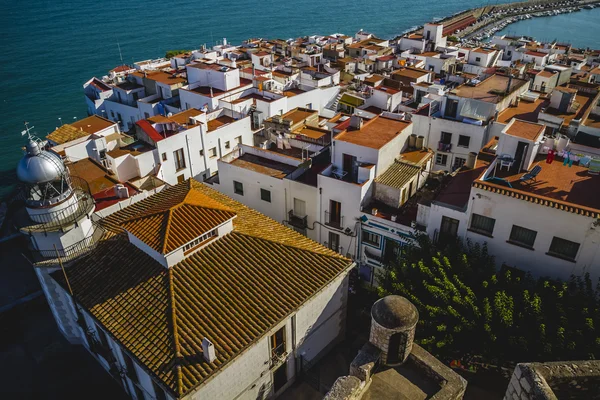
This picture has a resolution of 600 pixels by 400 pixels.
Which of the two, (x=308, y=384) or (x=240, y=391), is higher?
(x=240, y=391)

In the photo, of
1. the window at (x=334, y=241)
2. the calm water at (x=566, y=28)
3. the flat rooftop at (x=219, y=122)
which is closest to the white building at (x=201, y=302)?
the window at (x=334, y=241)

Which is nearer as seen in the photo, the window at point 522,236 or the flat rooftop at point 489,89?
the window at point 522,236

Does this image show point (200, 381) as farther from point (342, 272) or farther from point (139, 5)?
point (139, 5)

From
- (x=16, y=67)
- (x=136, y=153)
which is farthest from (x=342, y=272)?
(x=16, y=67)

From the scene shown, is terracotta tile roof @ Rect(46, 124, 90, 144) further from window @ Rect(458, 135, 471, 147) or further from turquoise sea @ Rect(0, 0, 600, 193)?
window @ Rect(458, 135, 471, 147)

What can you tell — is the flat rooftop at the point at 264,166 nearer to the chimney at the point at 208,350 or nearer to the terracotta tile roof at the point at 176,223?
the terracotta tile roof at the point at 176,223

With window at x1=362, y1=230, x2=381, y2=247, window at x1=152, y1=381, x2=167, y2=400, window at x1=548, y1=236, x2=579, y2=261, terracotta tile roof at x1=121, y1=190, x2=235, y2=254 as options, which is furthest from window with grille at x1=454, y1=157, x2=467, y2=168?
window at x1=152, y1=381, x2=167, y2=400
